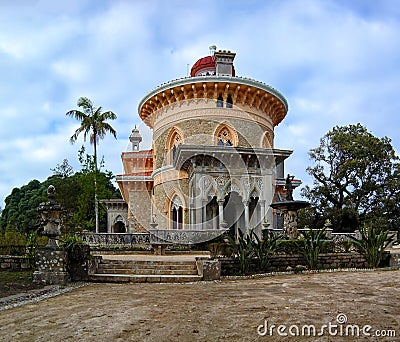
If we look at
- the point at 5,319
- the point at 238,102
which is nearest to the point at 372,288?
the point at 5,319

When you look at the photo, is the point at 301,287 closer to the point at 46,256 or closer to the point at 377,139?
the point at 46,256

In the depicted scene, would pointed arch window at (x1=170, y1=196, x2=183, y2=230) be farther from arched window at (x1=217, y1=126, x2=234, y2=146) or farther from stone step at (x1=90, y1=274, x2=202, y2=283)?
stone step at (x1=90, y1=274, x2=202, y2=283)

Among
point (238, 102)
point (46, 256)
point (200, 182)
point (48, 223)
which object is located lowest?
point (46, 256)

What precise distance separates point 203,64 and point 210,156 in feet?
33.6

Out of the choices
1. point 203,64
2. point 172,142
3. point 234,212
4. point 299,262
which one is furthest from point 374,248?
point 203,64

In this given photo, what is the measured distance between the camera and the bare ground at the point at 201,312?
4.70 meters

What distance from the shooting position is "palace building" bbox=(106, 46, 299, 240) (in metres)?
20.1

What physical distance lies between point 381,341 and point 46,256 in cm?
797

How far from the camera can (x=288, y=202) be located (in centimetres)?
1619

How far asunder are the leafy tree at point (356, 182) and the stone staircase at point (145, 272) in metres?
20.5

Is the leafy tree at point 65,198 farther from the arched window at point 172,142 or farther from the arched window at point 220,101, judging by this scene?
the arched window at point 220,101

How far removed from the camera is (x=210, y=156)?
66.1 ft

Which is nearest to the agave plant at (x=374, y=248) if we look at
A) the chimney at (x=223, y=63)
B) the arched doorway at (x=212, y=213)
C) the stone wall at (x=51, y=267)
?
the stone wall at (x=51, y=267)

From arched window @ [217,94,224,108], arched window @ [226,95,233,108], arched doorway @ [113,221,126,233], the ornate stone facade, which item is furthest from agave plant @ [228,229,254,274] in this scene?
arched doorway @ [113,221,126,233]
